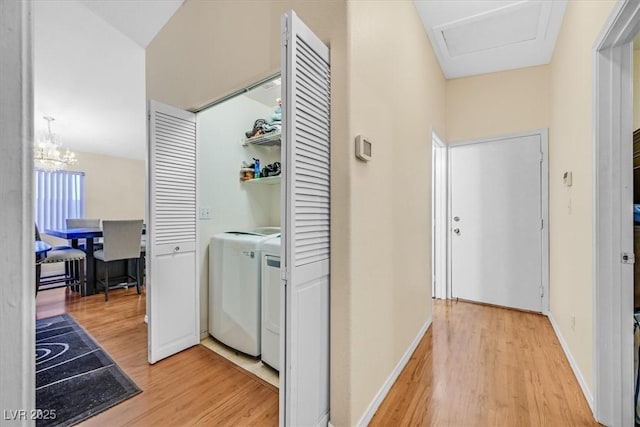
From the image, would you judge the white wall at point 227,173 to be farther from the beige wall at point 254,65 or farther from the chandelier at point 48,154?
the chandelier at point 48,154

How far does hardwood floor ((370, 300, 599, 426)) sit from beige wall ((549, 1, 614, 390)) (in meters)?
0.19

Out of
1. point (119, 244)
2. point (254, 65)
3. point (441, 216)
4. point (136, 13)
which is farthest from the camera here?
point (119, 244)

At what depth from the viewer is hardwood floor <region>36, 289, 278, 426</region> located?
1.54m

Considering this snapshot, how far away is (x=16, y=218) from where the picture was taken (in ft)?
1.13

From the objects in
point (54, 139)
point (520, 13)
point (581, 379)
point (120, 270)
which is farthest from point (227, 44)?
point (54, 139)

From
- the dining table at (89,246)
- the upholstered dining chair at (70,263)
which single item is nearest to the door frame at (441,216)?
the dining table at (89,246)

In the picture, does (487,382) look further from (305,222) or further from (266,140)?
(266,140)

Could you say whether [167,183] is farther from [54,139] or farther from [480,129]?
[54,139]

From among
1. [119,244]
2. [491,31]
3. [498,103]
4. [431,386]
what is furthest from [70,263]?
[498,103]

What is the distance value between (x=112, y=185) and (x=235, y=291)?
5.86 meters

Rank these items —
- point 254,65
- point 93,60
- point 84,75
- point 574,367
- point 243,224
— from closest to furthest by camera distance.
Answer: point 254,65
point 574,367
point 243,224
point 93,60
point 84,75

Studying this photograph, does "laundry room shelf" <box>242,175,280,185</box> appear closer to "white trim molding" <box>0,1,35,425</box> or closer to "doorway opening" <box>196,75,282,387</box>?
"doorway opening" <box>196,75,282,387</box>

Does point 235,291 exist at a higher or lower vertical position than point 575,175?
lower

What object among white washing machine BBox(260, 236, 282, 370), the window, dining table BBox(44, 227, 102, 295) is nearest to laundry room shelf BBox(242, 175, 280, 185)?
white washing machine BBox(260, 236, 282, 370)
